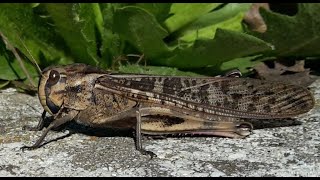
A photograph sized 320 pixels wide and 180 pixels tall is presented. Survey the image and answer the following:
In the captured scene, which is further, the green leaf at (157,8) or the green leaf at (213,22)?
the green leaf at (213,22)

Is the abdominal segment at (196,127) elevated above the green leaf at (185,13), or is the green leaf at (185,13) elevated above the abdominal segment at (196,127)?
the green leaf at (185,13)

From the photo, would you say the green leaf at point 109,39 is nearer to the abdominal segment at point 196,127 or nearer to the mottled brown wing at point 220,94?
the mottled brown wing at point 220,94

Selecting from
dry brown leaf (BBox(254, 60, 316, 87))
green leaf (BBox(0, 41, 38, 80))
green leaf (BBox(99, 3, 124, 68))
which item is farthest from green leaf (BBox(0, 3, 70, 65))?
dry brown leaf (BBox(254, 60, 316, 87))

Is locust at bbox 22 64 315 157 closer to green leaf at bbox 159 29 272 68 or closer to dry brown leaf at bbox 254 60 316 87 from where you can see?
green leaf at bbox 159 29 272 68

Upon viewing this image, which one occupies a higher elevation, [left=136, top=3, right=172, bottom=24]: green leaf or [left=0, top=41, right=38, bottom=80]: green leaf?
[left=136, top=3, right=172, bottom=24]: green leaf

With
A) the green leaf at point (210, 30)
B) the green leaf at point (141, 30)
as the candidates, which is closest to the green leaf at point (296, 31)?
the green leaf at point (210, 30)

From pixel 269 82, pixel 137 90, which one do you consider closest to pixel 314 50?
pixel 269 82

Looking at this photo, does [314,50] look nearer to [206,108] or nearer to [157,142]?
[206,108]
